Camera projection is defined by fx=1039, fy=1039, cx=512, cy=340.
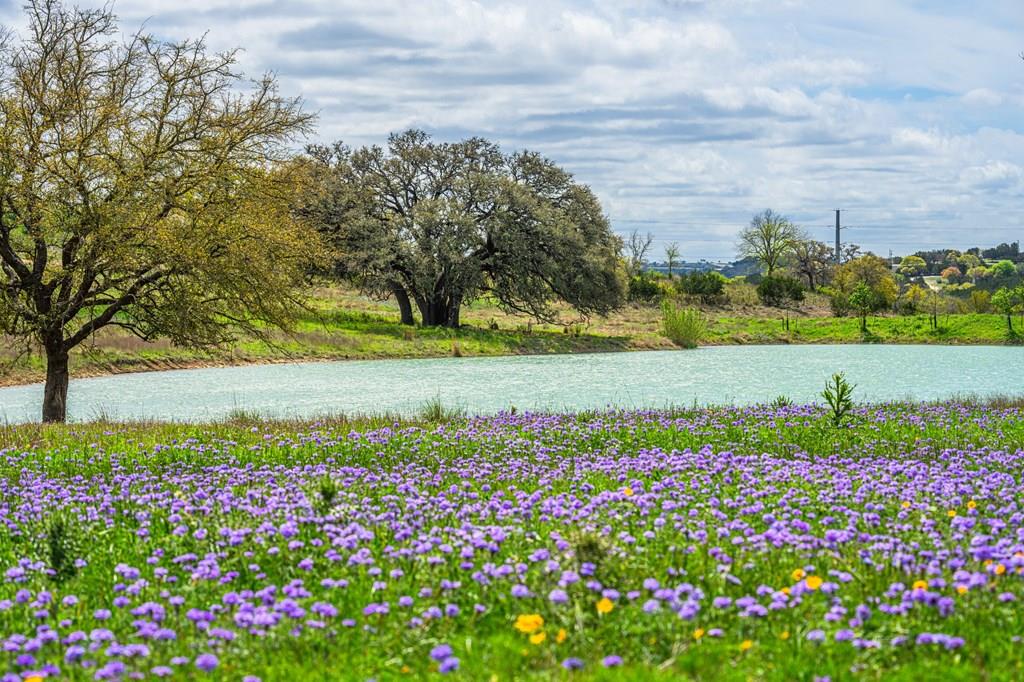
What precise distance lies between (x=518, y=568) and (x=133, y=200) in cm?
1446

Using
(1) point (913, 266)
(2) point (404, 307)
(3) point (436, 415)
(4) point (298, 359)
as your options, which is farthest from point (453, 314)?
(1) point (913, 266)

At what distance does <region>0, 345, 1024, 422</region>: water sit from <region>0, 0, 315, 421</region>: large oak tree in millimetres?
2469

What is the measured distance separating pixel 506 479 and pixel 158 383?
24.5 metres

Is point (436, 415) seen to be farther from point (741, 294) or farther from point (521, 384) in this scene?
point (741, 294)

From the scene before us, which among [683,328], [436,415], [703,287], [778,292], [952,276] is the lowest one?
[436,415]

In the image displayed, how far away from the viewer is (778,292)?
7112cm

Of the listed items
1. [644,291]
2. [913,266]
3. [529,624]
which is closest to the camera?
[529,624]

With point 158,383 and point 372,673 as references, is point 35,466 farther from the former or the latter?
point 158,383

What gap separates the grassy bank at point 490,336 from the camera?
123 feet

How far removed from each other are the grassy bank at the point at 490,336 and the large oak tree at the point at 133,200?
14.1 meters

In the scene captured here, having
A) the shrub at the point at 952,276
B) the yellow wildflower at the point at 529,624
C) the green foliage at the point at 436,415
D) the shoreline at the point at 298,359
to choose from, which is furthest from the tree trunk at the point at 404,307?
the shrub at the point at 952,276

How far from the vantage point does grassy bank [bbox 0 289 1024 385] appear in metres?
37.4

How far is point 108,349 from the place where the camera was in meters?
36.6

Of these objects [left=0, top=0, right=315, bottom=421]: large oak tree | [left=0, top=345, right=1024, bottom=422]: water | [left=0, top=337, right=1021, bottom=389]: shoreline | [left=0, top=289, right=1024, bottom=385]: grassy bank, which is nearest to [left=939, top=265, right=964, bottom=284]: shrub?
[left=0, top=289, right=1024, bottom=385]: grassy bank
